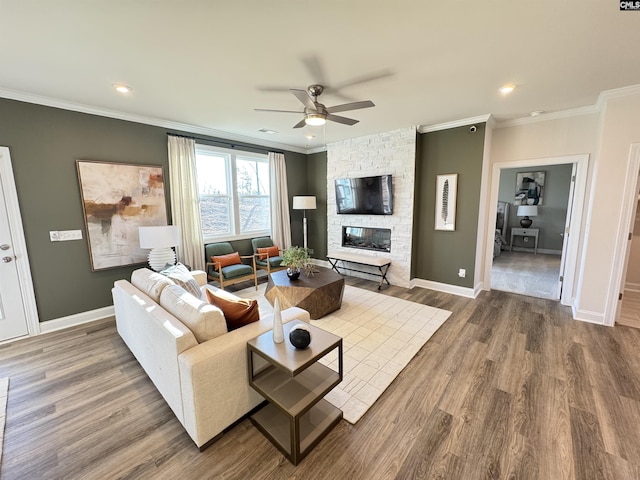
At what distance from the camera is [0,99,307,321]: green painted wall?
2885mm

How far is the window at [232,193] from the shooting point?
4605 millimetres

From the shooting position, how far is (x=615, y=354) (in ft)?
8.48

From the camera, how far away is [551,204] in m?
7.08

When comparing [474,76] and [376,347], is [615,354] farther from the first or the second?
[474,76]

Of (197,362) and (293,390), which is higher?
(197,362)

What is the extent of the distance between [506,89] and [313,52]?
86.0 inches

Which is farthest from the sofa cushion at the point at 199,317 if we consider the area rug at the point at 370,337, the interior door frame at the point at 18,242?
the interior door frame at the point at 18,242

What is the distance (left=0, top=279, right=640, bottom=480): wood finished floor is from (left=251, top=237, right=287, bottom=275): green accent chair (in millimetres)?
2400

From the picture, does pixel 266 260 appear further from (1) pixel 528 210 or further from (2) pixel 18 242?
(1) pixel 528 210

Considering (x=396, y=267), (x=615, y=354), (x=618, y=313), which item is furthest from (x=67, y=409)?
(x=618, y=313)

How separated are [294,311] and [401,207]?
314cm

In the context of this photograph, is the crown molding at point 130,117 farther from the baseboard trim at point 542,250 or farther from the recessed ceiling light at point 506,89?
the baseboard trim at point 542,250

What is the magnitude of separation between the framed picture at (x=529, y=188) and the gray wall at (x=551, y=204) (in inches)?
3.7

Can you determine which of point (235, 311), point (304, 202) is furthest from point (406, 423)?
point (304, 202)
